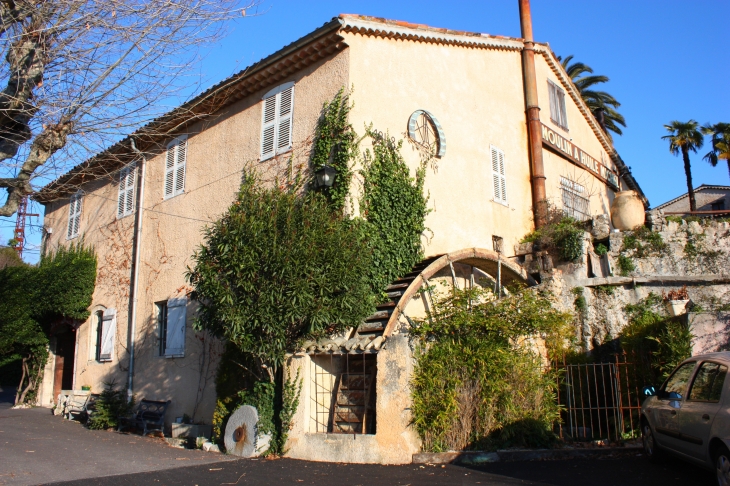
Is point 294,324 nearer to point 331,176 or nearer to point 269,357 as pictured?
point 269,357

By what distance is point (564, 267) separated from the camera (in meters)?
12.1

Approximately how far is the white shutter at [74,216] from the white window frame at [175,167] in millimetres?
4718

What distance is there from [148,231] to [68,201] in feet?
18.0

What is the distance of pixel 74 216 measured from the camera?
17.6m

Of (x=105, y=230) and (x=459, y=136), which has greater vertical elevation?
(x=459, y=136)

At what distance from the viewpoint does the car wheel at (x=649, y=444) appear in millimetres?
7387

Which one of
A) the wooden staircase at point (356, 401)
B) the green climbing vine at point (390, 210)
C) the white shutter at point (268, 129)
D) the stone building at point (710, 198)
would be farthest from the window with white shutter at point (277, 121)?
the stone building at point (710, 198)

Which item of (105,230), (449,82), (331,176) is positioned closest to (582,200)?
(449,82)

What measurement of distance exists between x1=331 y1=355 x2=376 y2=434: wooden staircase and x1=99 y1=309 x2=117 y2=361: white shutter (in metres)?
7.83

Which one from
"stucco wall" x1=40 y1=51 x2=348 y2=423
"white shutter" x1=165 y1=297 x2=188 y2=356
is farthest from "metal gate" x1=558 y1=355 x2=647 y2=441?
"white shutter" x1=165 y1=297 x2=188 y2=356

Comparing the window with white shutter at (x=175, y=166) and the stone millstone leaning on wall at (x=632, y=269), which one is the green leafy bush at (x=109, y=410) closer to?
the window with white shutter at (x=175, y=166)

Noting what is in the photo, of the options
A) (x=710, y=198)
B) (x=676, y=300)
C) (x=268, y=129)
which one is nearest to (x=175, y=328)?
(x=268, y=129)

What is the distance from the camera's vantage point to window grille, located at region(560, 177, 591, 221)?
1522 cm

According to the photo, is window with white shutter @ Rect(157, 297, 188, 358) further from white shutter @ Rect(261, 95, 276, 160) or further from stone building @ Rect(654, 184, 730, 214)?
stone building @ Rect(654, 184, 730, 214)
